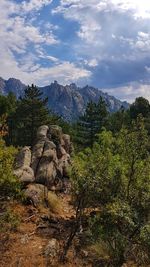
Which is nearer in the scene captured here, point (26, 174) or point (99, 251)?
point (99, 251)

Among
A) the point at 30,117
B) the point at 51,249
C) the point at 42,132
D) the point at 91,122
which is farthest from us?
the point at 91,122

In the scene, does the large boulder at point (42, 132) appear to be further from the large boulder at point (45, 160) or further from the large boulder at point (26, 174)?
the large boulder at point (26, 174)

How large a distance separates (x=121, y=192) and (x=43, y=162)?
18.5 m

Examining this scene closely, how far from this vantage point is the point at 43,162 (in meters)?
36.2

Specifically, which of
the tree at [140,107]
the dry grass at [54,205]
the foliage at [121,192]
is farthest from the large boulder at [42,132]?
the tree at [140,107]

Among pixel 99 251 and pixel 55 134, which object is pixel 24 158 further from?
pixel 99 251

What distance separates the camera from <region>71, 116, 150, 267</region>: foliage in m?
17.2

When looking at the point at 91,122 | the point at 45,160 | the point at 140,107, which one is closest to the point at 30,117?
the point at 91,122

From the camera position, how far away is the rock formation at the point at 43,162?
1238 inches

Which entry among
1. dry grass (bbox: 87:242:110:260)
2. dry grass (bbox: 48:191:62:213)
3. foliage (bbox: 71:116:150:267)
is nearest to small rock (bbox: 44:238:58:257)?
dry grass (bbox: 87:242:110:260)

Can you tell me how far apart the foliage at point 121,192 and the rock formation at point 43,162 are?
1036cm

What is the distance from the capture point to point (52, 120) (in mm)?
65125

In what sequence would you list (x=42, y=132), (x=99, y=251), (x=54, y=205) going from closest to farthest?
(x=99, y=251), (x=54, y=205), (x=42, y=132)

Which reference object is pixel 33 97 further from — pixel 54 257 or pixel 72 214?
pixel 54 257
